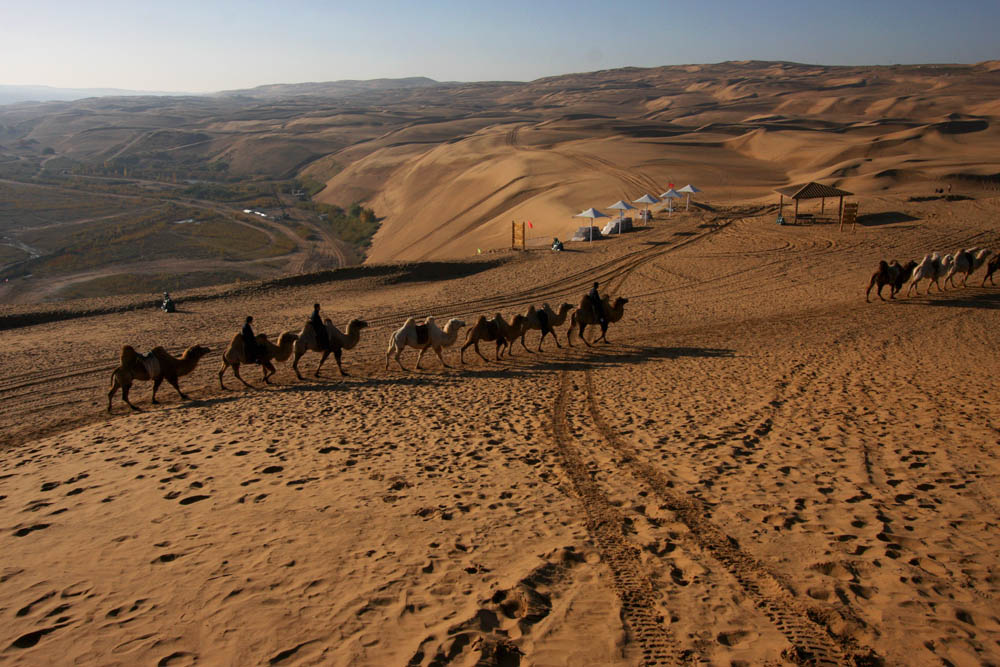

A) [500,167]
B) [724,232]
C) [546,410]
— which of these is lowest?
[546,410]

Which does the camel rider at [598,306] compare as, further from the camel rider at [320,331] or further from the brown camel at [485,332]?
the camel rider at [320,331]

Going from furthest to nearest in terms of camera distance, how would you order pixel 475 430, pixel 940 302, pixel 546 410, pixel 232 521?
pixel 940 302
pixel 546 410
pixel 475 430
pixel 232 521

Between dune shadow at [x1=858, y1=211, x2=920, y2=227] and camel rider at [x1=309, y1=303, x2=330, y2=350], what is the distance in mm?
25617

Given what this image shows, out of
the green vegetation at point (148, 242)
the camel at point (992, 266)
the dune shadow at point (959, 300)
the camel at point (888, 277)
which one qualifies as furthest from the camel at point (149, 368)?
the green vegetation at point (148, 242)

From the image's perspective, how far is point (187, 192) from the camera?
74062mm

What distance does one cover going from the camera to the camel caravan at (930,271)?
18767 millimetres

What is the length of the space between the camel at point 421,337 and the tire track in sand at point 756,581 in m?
7.11

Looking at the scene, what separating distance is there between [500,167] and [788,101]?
276 feet

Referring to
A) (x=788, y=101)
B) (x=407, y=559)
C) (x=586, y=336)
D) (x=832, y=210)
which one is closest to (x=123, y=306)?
(x=586, y=336)

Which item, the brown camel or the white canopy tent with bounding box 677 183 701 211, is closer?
the brown camel

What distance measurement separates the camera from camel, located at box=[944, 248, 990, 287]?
778 inches

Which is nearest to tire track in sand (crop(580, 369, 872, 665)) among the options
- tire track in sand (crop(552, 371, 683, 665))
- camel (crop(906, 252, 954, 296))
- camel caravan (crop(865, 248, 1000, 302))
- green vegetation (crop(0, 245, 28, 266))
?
tire track in sand (crop(552, 371, 683, 665))

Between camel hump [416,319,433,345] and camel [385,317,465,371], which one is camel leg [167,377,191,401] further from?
camel hump [416,319,433,345]

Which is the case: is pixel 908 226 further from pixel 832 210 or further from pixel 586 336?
pixel 586 336
